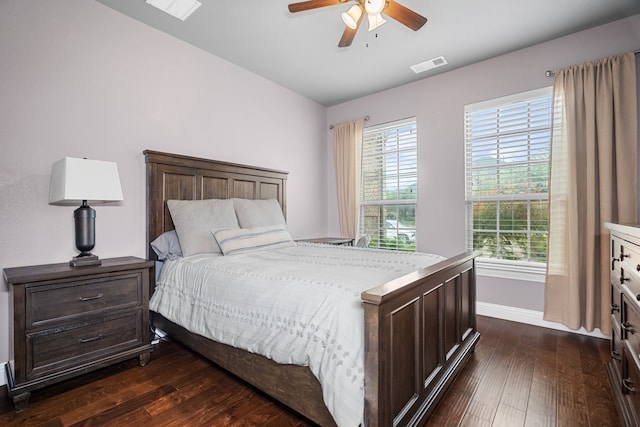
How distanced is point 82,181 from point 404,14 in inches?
92.3

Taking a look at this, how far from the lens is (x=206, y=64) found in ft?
10.2

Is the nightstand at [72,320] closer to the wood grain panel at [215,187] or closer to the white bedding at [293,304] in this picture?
the white bedding at [293,304]

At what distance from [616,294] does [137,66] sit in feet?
12.8

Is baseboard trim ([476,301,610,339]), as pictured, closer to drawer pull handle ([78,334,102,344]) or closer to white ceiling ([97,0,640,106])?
white ceiling ([97,0,640,106])

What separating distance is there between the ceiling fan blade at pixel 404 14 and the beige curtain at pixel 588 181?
1751 mm

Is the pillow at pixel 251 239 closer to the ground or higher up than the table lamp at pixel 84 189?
closer to the ground

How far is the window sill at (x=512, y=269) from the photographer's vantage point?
2.99 m

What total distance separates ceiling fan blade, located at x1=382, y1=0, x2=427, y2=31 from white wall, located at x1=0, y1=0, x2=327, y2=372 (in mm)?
1990

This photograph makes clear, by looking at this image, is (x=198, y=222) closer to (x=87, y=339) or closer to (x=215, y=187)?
(x=215, y=187)

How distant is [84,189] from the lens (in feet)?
6.40

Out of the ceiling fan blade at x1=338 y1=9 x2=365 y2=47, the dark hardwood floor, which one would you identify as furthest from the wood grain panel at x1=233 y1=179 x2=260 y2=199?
the ceiling fan blade at x1=338 y1=9 x2=365 y2=47

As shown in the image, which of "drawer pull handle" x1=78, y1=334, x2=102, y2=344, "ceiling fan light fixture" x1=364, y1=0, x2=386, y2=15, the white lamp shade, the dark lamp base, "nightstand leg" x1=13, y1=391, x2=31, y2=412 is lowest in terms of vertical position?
"nightstand leg" x1=13, y1=391, x2=31, y2=412

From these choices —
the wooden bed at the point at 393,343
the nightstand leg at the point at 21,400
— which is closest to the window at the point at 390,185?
the wooden bed at the point at 393,343

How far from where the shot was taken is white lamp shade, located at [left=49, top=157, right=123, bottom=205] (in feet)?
6.26
